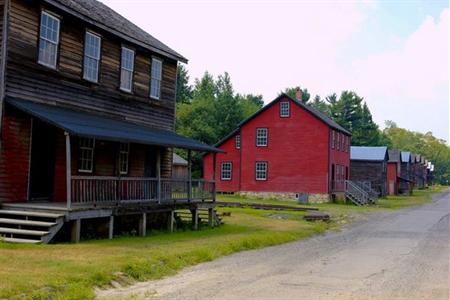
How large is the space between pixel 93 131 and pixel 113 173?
4.95 meters

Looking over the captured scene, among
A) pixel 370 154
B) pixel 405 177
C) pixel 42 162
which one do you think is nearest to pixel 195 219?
pixel 42 162

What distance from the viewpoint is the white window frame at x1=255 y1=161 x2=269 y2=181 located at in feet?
154

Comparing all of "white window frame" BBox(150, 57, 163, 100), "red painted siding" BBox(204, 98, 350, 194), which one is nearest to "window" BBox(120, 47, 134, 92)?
"white window frame" BBox(150, 57, 163, 100)

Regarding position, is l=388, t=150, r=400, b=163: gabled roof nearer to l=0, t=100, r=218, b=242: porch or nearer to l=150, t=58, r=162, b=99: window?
l=0, t=100, r=218, b=242: porch

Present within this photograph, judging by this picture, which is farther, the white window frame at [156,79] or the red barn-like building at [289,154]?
the red barn-like building at [289,154]

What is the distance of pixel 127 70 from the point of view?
21547 millimetres

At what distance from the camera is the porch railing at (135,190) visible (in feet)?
55.4

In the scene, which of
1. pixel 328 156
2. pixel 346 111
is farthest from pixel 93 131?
pixel 346 111

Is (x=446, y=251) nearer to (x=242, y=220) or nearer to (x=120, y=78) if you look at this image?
(x=242, y=220)

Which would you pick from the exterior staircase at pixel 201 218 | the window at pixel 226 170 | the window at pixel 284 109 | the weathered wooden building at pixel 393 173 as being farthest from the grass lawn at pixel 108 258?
the weathered wooden building at pixel 393 173

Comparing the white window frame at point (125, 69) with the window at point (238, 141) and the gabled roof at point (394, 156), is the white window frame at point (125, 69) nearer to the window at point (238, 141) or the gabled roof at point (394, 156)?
the window at point (238, 141)

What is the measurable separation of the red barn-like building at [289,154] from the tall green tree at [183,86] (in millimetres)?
51159

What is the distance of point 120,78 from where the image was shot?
2111 centimetres

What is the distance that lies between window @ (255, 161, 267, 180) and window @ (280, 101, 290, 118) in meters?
4.39
